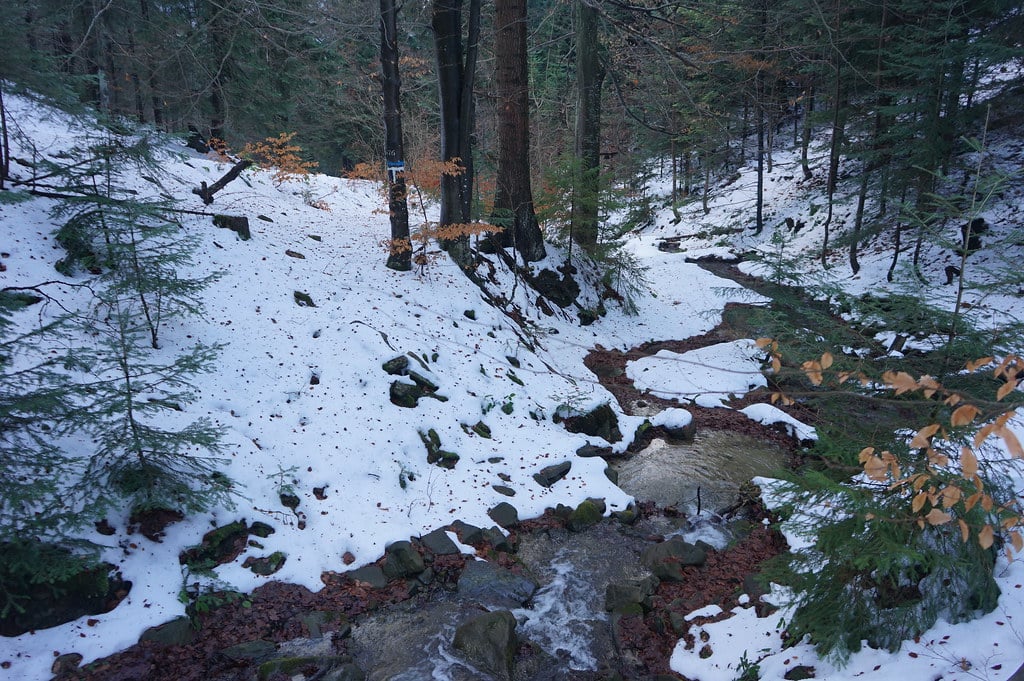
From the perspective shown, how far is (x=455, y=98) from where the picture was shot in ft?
34.8

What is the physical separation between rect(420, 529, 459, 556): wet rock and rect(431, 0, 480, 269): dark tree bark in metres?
6.78

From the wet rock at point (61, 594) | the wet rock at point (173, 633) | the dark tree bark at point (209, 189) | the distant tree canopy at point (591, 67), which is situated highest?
the distant tree canopy at point (591, 67)

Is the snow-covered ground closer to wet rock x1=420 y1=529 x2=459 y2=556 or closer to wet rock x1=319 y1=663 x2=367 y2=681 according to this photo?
wet rock x1=420 y1=529 x2=459 y2=556

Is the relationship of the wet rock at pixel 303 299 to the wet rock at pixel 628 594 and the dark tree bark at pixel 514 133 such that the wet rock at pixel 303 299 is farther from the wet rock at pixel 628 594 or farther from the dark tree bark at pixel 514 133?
the wet rock at pixel 628 594

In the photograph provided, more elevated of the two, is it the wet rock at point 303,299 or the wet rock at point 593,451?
the wet rock at point 303,299

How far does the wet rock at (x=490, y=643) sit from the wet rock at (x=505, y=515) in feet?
5.25

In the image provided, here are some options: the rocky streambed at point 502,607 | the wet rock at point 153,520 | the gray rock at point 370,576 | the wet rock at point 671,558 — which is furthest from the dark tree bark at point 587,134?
the wet rock at point 153,520

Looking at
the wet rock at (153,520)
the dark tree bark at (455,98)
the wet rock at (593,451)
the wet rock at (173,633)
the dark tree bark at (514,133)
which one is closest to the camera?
the wet rock at (173,633)

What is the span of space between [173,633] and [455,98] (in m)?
10.0

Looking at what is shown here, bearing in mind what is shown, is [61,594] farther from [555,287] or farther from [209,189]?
[555,287]

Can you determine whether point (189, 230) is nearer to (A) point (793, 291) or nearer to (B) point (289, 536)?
(B) point (289, 536)

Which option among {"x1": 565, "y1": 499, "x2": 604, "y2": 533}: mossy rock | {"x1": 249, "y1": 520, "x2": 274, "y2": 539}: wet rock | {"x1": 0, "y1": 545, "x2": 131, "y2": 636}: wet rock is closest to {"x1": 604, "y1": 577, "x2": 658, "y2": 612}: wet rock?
{"x1": 565, "y1": 499, "x2": 604, "y2": 533}: mossy rock

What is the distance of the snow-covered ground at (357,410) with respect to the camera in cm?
395

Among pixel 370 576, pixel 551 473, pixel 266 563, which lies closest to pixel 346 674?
pixel 370 576
